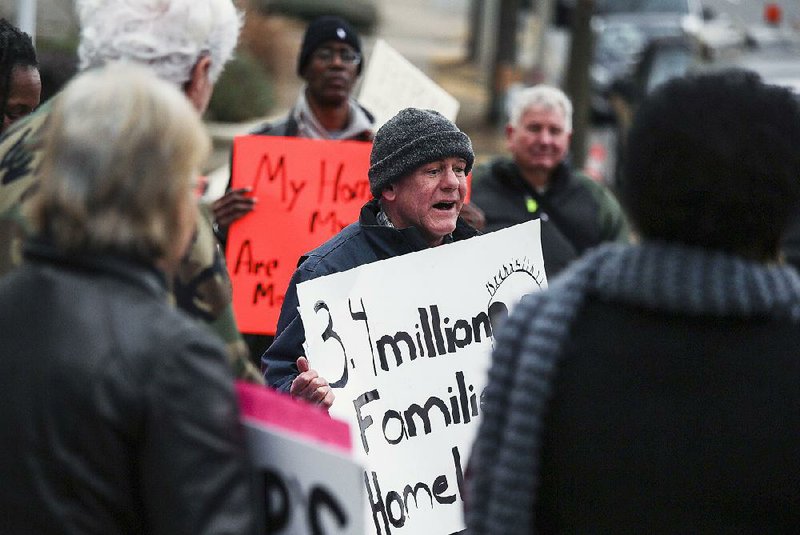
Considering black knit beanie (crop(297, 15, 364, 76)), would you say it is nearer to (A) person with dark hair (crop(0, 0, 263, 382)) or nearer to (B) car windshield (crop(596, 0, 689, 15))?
(A) person with dark hair (crop(0, 0, 263, 382))

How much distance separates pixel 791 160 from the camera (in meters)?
2.36

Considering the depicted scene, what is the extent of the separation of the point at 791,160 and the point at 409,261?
165 cm

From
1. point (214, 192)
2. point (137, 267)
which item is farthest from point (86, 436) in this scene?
point (214, 192)

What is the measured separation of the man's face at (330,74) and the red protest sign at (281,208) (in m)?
0.39

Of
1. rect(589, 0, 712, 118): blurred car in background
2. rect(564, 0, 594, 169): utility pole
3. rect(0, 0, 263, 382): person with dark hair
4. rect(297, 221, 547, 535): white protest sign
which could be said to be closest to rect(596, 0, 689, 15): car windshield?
rect(589, 0, 712, 118): blurred car in background

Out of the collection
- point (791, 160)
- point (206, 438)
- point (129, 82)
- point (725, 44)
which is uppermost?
point (129, 82)

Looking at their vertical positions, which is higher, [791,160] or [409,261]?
[791,160]

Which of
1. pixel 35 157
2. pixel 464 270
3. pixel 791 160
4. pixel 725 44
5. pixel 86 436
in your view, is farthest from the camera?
pixel 725 44

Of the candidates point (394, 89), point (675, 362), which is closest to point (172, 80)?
point (675, 362)

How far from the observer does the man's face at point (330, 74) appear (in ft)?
19.3

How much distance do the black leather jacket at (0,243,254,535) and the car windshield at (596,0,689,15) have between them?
81.5 ft

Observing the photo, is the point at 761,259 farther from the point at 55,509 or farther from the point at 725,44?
the point at 725,44

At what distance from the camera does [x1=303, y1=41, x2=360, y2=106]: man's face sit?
5.89 m

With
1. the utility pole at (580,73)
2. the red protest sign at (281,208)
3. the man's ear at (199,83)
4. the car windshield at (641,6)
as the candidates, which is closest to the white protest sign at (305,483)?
the man's ear at (199,83)
